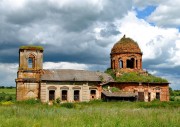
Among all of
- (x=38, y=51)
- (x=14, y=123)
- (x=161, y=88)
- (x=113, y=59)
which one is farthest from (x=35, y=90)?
(x=14, y=123)

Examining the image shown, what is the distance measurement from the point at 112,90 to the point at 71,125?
26.0m

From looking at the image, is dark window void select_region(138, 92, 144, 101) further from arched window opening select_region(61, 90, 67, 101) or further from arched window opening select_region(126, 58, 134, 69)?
arched window opening select_region(61, 90, 67, 101)

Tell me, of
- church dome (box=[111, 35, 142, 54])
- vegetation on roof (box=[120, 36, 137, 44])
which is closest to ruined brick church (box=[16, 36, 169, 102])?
church dome (box=[111, 35, 142, 54])

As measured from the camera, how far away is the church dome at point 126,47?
39.9m

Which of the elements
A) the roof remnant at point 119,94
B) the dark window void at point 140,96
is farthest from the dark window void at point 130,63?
the roof remnant at point 119,94

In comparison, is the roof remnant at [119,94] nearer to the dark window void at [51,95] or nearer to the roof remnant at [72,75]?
the roof remnant at [72,75]

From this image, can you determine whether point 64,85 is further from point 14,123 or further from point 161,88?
point 14,123

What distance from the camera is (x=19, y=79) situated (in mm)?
34781

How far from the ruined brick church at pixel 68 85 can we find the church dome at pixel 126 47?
10.0 ft

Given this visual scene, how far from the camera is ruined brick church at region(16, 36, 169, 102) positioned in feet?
115

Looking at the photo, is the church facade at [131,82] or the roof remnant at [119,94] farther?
the church facade at [131,82]

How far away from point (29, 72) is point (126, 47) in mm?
11978

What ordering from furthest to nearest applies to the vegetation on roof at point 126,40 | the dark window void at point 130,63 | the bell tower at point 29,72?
1. the dark window void at point 130,63
2. the vegetation on roof at point 126,40
3. the bell tower at point 29,72

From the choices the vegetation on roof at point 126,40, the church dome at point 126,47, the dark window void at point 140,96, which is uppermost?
the vegetation on roof at point 126,40
